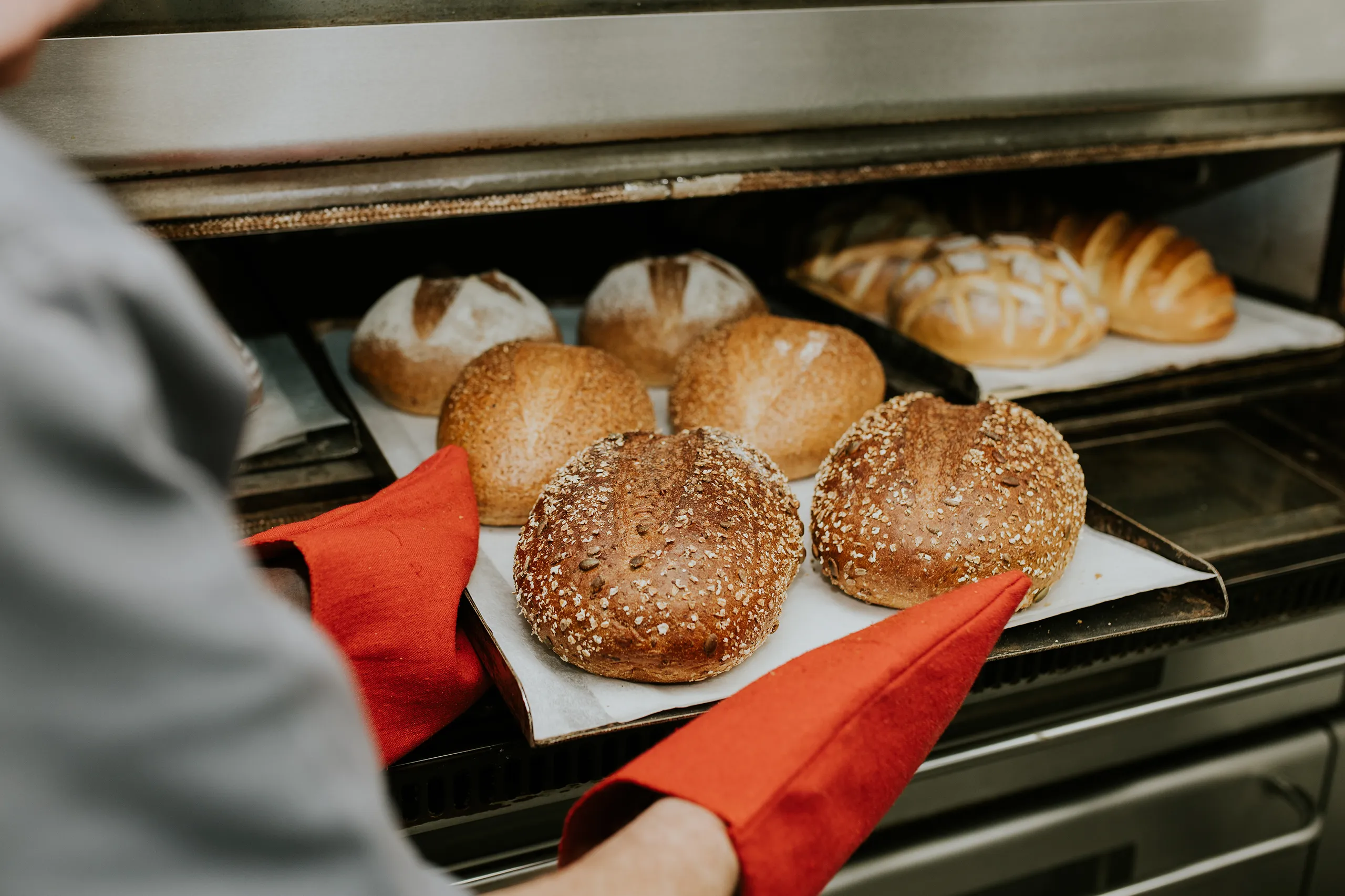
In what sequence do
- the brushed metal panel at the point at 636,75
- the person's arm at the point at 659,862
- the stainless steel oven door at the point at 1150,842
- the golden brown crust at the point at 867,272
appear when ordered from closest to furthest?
the person's arm at the point at 659,862, the brushed metal panel at the point at 636,75, the stainless steel oven door at the point at 1150,842, the golden brown crust at the point at 867,272

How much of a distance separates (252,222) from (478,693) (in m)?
0.61

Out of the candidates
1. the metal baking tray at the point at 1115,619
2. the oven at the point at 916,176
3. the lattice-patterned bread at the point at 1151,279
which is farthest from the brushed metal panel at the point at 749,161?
the metal baking tray at the point at 1115,619

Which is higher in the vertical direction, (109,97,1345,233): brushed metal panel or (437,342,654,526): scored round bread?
(109,97,1345,233): brushed metal panel

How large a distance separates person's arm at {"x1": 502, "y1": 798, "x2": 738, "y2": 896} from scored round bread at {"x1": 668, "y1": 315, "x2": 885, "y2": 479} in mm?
848

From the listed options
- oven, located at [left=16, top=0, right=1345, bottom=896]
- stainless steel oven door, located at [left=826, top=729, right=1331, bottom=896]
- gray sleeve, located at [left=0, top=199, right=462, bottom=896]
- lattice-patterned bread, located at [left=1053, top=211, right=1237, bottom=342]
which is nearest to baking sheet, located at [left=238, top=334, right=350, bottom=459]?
oven, located at [left=16, top=0, right=1345, bottom=896]

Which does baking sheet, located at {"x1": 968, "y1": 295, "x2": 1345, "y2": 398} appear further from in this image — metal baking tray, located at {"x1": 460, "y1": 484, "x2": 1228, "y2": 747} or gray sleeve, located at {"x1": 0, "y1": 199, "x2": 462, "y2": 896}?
gray sleeve, located at {"x1": 0, "y1": 199, "x2": 462, "y2": 896}

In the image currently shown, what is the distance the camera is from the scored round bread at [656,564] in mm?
1011

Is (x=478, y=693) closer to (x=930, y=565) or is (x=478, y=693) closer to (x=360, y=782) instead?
(x=930, y=565)

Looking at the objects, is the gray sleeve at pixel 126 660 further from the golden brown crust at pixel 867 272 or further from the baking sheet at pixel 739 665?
the golden brown crust at pixel 867 272

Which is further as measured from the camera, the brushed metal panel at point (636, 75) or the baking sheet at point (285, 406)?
the baking sheet at point (285, 406)

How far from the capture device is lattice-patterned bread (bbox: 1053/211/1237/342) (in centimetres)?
187

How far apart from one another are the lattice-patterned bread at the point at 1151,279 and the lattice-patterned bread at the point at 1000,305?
3.7 inches

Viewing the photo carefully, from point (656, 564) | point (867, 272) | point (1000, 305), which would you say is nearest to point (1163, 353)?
point (1000, 305)

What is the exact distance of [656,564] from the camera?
40.7 inches
